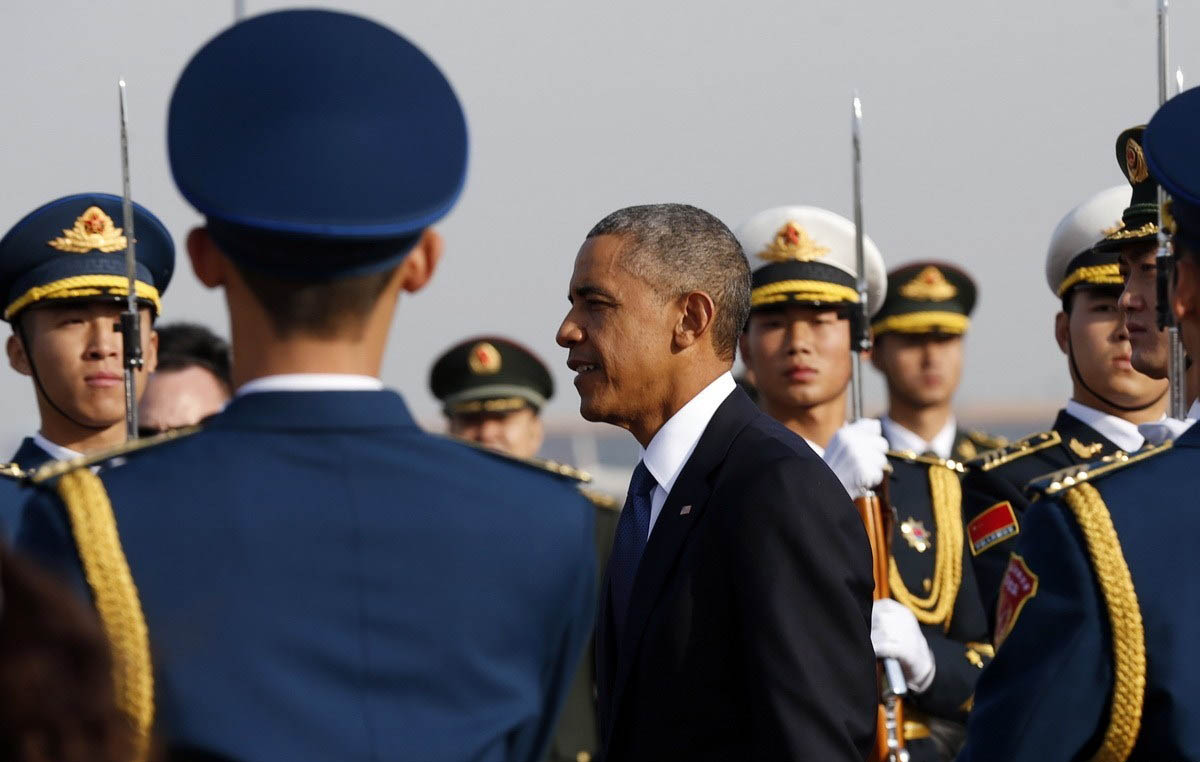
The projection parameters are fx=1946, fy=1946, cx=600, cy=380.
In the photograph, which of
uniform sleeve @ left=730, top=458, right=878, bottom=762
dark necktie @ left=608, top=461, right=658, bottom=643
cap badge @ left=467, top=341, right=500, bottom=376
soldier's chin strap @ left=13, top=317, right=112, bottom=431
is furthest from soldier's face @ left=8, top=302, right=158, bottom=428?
cap badge @ left=467, top=341, right=500, bottom=376

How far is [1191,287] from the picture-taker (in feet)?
11.1

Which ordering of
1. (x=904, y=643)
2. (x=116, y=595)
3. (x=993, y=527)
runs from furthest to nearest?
(x=993, y=527), (x=904, y=643), (x=116, y=595)

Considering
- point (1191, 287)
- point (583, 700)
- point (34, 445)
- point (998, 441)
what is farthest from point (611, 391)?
point (998, 441)

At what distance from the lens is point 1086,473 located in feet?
11.3

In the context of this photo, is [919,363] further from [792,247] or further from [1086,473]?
[1086,473]

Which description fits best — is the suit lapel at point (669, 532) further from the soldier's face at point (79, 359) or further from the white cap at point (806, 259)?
the white cap at point (806, 259)

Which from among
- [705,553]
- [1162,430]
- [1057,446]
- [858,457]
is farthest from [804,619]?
[1057,446]

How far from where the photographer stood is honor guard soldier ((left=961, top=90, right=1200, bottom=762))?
326cm

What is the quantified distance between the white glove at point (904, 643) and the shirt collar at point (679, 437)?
1858mm

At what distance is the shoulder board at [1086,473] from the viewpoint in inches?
134

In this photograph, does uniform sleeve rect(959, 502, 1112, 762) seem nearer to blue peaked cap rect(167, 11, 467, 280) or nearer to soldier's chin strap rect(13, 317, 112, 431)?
blue peaked cap rect(167, 11, 467, 280)

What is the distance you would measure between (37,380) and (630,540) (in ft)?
8.84

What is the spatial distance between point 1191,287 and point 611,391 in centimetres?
164

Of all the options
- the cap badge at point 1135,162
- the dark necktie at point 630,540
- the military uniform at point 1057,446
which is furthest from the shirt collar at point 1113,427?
the dark necktie at point 630,540
